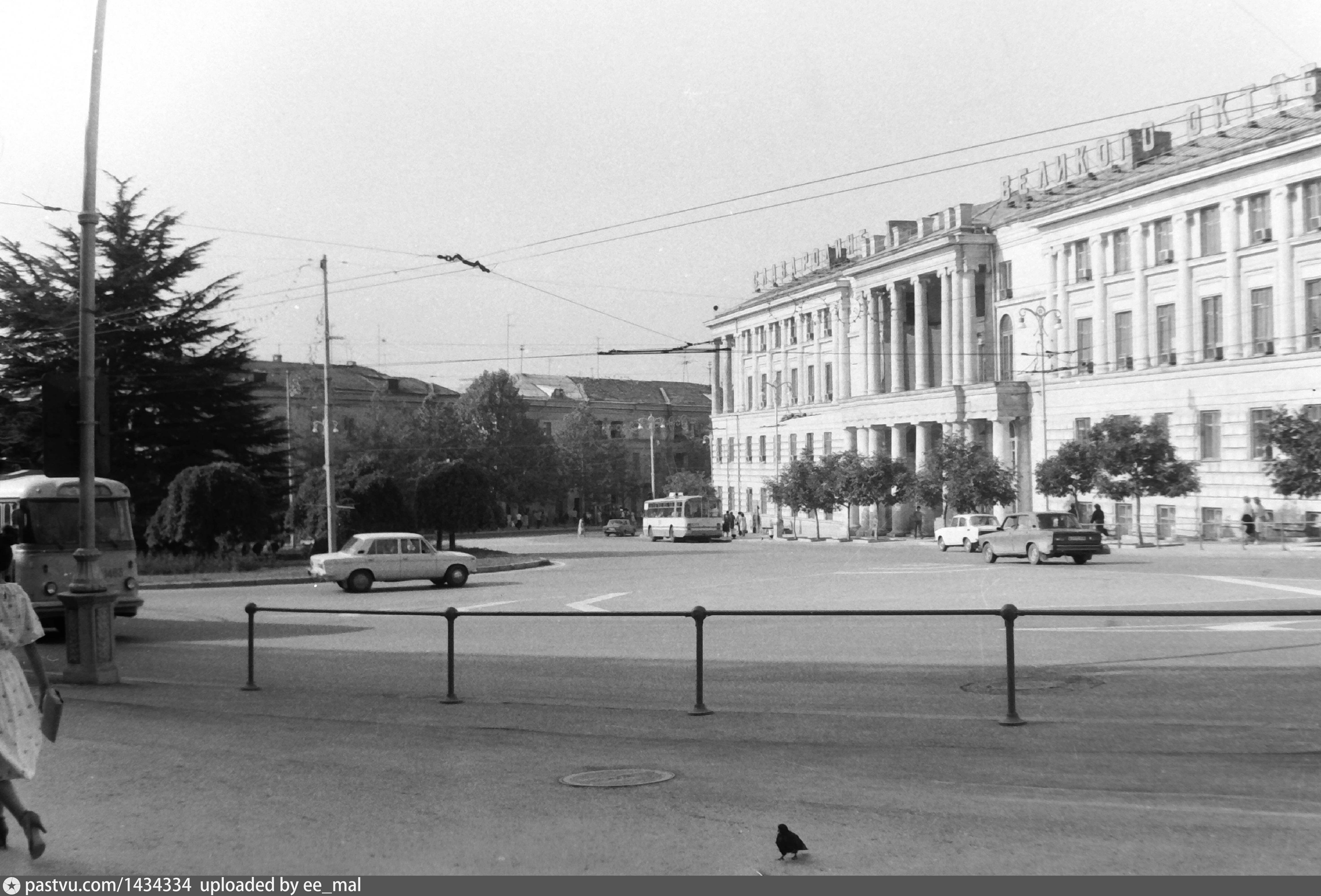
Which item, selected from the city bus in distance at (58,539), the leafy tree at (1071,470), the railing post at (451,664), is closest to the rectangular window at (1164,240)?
the leafy tree at (1071,470)

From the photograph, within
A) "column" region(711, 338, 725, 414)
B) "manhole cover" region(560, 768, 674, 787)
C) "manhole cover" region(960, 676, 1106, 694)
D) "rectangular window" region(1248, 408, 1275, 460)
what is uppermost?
"column" region(711, 338, 725, 414)

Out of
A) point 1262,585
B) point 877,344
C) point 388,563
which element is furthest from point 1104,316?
point 388,563

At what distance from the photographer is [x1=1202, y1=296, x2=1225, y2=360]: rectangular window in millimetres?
54312

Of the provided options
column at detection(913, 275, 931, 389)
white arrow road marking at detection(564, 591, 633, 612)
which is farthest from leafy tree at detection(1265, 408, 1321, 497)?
column at detection(913, 275, 931, 389)

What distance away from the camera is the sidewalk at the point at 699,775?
6684mm

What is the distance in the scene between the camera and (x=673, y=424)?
134 m

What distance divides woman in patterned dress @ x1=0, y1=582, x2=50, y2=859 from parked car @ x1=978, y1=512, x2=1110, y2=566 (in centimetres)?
3434

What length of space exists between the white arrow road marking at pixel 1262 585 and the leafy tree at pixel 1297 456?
575 inches

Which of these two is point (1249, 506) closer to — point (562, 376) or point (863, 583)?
point (863, 583)

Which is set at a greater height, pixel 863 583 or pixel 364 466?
pixel 364 466

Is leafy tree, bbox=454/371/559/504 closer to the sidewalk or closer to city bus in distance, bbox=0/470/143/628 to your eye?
city bus in distance, bbox=0/470/143/628

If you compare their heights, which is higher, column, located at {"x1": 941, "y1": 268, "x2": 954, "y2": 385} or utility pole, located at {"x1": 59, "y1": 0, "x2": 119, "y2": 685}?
column, located at {"x1": 941, "y1": 268, "x2": 954, "y2": 385}
